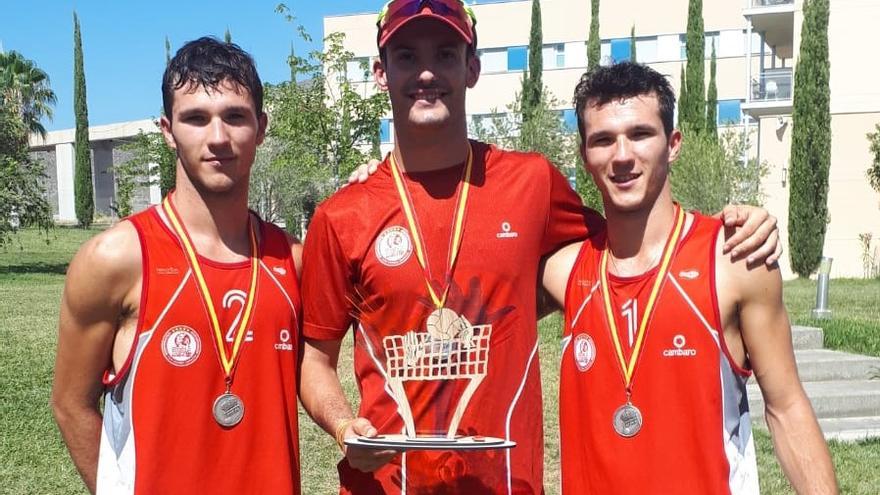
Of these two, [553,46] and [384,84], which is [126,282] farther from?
[553,46]

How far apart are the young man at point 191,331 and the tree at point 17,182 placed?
24.6 metres

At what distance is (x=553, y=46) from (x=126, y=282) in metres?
46.6

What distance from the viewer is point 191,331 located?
322 centimetres

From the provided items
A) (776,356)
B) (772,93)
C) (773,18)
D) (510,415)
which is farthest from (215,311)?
(773,18)

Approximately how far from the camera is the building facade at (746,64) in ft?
97.2

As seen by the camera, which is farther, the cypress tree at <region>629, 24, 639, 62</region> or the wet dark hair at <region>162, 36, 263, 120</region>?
the cypress tree at <region>629, 24, 639, 62</region>

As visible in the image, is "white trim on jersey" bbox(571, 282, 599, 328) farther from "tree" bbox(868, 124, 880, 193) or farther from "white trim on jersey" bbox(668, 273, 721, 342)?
"tree" bbox(868, 124, 880, 193)

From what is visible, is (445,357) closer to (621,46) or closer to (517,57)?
(621,46)

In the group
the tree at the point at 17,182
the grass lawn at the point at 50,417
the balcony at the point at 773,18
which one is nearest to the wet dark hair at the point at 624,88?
the grass lawn at the point at 50,417

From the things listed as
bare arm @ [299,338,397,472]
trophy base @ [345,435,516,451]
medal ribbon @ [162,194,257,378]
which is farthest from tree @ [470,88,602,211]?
trophy base @ [345,435,516,451]

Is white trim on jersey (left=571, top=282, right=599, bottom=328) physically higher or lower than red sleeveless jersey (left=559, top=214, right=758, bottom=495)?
higher

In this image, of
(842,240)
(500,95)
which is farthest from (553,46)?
(842,240)

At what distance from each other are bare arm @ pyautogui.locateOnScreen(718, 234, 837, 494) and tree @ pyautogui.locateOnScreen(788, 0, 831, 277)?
1069 inches

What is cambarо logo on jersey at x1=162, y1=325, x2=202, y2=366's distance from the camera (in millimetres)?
3193
